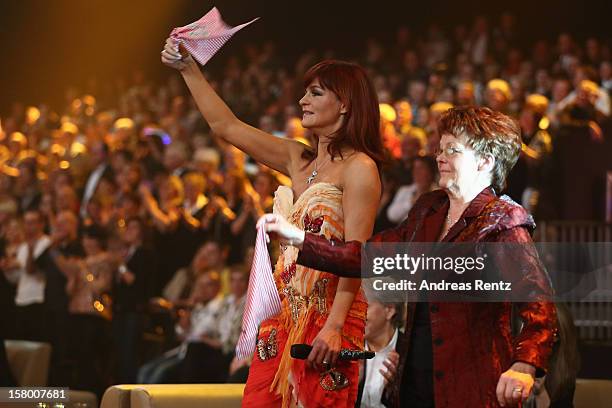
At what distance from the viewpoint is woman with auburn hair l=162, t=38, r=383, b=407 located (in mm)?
3162

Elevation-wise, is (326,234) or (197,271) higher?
(197,271)

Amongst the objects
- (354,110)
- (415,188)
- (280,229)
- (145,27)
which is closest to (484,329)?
(280,229)

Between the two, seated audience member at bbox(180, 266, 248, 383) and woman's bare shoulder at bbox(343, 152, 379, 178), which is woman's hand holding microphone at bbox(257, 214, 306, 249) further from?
seated audience member at bbox(180, 266, 248, 383)

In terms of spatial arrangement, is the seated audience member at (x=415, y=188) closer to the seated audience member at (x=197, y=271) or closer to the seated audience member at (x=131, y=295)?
the seated audience member at (x=197, y=271)

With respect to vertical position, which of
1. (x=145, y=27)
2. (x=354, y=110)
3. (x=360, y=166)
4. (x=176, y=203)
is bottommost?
(x=360, y=166)

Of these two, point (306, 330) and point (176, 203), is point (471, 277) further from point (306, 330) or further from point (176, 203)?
point (176, 203)

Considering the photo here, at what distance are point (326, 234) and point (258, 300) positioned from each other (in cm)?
28

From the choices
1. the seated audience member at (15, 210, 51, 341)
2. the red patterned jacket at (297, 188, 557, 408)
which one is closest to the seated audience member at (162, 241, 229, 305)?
the seated audience member at (15, 210, 51, 341)

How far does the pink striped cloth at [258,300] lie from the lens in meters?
3.05

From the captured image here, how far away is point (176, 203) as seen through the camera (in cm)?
887

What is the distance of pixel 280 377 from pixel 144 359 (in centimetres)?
491

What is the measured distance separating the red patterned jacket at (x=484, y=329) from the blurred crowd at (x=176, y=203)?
3813mm

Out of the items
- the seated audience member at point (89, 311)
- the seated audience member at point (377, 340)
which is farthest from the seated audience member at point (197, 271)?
the seated audience member at point (377, 340)

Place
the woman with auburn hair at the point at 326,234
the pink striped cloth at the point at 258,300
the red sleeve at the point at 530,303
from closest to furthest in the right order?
the red sleeve at the point at 530,303 < the pink striped cloth at the point at 258,300 < the woman with auburn hair at the point at 326,234
